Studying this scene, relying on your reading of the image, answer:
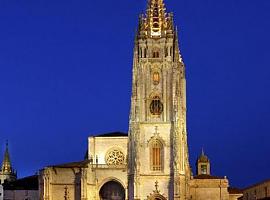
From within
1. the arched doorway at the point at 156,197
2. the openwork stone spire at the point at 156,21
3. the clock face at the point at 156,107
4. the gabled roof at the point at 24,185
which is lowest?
the arched doorway at the point at 156,197

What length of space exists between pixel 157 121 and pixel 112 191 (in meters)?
10.9

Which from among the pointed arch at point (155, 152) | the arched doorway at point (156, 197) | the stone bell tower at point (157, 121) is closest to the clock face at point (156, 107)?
the stone bell tower at point (157, 121)

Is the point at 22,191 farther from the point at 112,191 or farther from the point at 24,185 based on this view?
the point at 112,191

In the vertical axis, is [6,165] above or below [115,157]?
above

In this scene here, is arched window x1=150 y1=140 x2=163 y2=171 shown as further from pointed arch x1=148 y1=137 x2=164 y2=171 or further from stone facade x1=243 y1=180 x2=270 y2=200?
stone facade x1=243 y1=180 x2=270 y2=200

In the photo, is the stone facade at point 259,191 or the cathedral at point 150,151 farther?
the stone facade at point 259,191

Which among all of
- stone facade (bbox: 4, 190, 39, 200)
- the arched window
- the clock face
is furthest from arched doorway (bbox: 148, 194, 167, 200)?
stone facade (bbox: 4, 190, 39, 200)

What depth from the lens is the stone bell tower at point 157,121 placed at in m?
73.2

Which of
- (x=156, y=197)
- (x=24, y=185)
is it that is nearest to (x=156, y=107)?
(x=156, y=197)

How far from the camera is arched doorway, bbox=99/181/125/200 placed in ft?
261

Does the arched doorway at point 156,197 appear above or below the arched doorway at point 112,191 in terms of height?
below

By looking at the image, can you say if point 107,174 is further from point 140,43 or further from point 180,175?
point 140,43

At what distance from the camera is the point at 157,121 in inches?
2953

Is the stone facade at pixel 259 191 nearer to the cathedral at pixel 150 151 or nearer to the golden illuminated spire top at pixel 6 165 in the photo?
the cathedral at pixel 150 151
